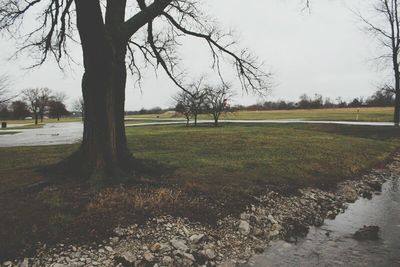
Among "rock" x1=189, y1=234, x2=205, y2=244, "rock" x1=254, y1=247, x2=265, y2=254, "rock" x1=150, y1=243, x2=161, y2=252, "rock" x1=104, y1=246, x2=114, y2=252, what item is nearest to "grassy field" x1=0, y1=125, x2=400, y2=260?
"rock" x1=104, y1=246, x2=114, y2=252

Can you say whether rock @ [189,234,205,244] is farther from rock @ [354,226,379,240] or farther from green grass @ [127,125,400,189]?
rock @ [354,226,379,240]

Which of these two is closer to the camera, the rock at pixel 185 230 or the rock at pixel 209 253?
the rock at pixel 209 253

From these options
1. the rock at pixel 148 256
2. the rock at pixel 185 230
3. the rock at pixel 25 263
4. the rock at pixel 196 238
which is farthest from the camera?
the rock at pixel 185 230

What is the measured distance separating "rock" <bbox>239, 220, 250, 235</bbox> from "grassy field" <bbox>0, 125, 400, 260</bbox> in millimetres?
603

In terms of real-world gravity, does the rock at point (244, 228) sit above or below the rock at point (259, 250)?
above

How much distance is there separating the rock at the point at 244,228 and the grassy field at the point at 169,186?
603 millimetres

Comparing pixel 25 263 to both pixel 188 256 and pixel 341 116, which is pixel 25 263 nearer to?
pixel 188 256

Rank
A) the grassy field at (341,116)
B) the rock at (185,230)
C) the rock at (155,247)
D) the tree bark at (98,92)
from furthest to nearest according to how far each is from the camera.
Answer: the grassy field at (341,116) < the tree bark at (98,92) < the rock at (185,230) < the rock at (155,247)

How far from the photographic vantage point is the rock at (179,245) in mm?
7366

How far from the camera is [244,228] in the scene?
8547 millimetres

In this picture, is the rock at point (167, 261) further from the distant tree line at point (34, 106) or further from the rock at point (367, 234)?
the distant tree line at point (34, 106)

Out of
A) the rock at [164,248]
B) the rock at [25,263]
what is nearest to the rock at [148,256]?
the rock at [164,248]

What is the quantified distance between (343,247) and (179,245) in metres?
3.71

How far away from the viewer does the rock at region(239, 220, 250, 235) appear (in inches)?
332
